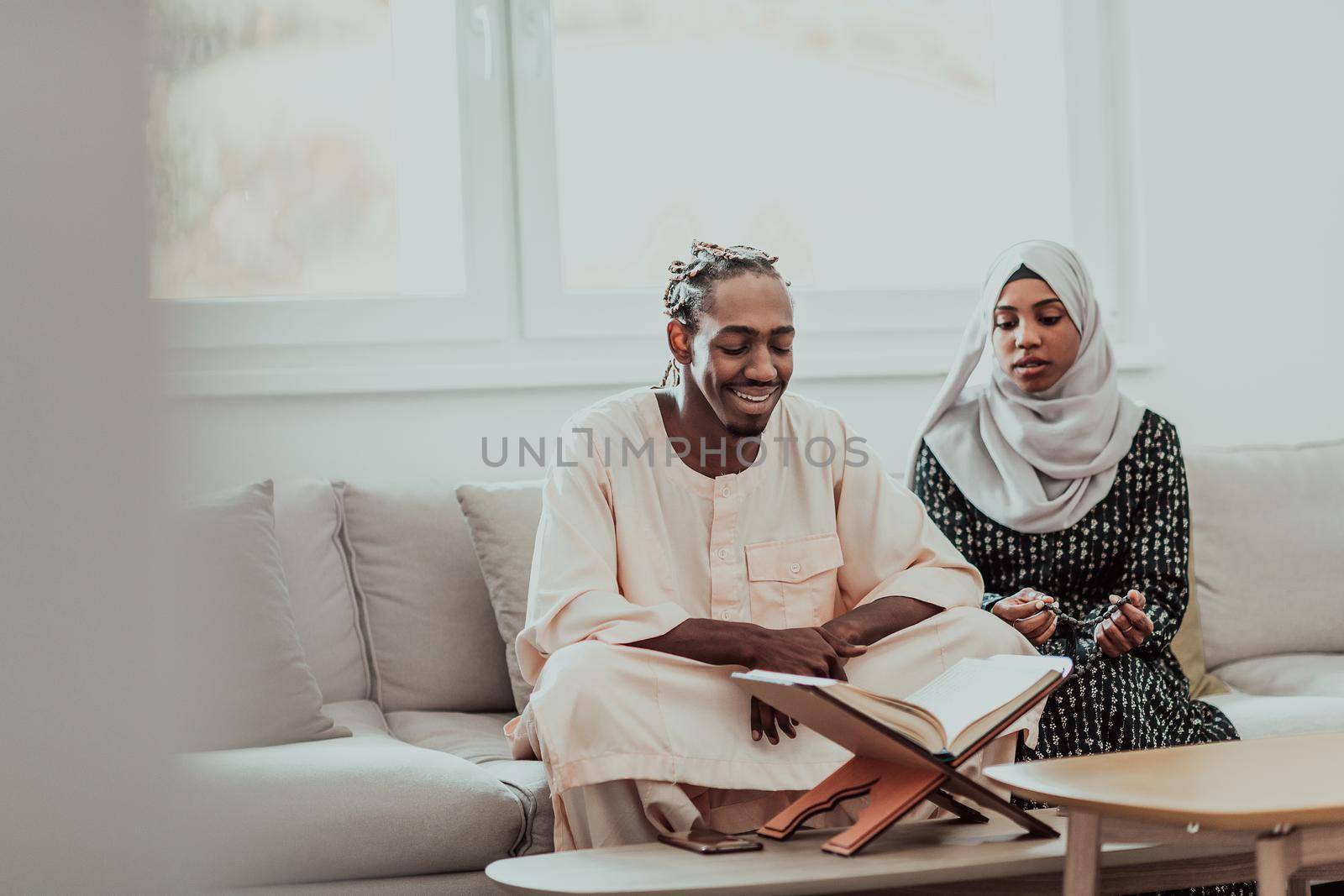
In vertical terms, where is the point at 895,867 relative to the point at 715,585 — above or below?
below

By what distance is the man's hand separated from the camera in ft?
6.20

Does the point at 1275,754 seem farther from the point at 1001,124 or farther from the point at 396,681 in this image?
the point at 1001,124

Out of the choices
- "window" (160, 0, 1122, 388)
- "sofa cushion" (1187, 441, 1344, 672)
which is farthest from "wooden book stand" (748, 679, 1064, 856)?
"window" (160, 0, 1122, 388)

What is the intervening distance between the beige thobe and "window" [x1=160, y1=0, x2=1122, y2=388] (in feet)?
2.94

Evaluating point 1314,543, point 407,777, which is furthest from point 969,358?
point 407,777

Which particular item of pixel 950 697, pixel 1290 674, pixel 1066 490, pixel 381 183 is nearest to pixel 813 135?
pixel 381 183

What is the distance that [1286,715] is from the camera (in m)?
2.33

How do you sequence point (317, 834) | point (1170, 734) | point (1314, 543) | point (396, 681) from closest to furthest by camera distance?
point (317, 834) → point (1170, 734) → point (396, 681) → point (1314, 543)

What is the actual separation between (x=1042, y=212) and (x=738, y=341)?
1706mm

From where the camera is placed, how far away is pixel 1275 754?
1615 mm

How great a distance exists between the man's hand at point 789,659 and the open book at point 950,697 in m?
0.16

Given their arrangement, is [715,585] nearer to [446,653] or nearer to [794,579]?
[794,579]

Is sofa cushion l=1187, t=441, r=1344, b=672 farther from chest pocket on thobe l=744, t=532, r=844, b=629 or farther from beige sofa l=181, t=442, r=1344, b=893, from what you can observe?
chest pocket on thobe l=744, t=532, r=844, b=629

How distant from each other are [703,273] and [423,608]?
0.91 metres
